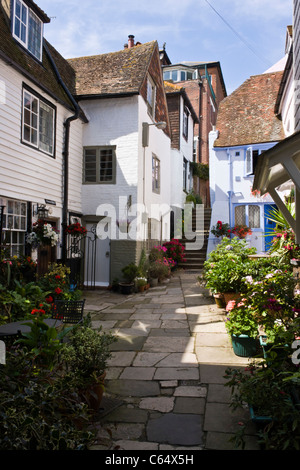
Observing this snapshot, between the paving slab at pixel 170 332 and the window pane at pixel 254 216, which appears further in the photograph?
the window pane at pixel 254 216

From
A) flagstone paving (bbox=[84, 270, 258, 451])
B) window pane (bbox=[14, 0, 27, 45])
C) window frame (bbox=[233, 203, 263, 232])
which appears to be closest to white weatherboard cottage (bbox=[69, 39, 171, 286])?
window pane (bbox=[14, 0, 27, 45])

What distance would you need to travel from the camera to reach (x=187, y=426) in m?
3.19

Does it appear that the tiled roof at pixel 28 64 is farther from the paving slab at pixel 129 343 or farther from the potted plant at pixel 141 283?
the paving slab at pixel 129 343

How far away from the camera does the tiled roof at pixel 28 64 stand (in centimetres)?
773

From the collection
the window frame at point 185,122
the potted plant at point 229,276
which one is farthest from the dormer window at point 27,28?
the window frame at point 185,122

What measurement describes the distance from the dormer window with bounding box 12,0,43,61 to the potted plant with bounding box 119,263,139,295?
6.43 meters

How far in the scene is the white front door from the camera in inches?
456

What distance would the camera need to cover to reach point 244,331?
4.70 m

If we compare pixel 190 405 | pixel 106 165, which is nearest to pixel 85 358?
pixel 190 405

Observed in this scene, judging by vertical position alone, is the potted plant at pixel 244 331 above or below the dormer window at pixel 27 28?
below

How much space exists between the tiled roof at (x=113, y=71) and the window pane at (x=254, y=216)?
6.94 metres

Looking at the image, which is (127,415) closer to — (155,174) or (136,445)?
(136,445)

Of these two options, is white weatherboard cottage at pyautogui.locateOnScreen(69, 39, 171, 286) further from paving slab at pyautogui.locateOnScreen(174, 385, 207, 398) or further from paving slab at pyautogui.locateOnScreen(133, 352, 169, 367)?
paving slab at pyautogui.locateOnScreen(174, 385, 207, 398)
